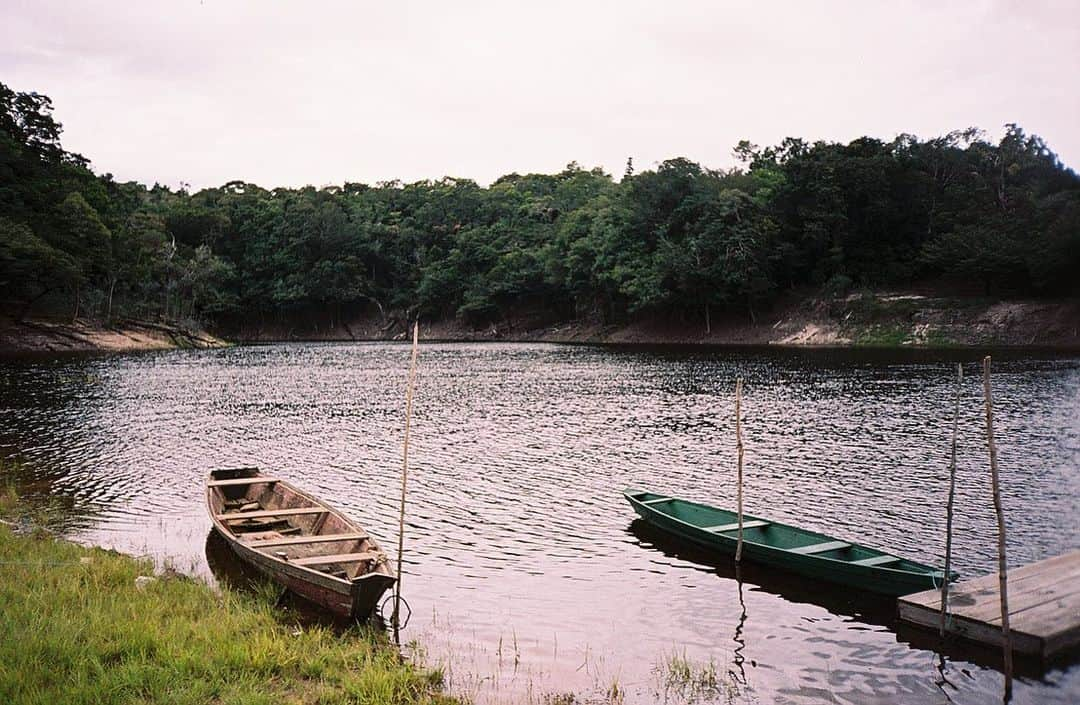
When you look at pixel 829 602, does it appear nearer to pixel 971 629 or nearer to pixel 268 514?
pixel 971 629

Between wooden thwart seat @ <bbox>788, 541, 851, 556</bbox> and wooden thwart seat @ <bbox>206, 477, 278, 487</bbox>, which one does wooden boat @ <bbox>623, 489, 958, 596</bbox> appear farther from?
wooden thwart seat @ <bbox>206, 477, 278, 487</bbox>

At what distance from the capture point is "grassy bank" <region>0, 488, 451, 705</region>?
845cm

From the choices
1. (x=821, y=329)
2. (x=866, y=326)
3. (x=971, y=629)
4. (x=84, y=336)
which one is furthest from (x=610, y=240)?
(x=971, y=629)

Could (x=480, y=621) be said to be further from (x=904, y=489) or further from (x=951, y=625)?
(x=904, y=489)

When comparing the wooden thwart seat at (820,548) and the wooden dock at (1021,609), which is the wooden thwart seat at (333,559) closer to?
the wooden thwart seat at (820,548)

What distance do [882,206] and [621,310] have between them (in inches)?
1294

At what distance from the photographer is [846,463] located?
2405 cm

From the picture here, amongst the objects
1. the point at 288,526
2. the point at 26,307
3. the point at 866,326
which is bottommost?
the point at 288,526

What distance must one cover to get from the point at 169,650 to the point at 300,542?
403cm

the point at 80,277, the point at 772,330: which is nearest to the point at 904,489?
the point at 772,330

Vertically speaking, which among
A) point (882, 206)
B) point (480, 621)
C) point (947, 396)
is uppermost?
point (882, 206)

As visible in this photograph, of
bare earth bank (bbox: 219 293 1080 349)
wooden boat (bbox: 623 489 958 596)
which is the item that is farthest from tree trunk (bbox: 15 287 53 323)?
wooden boat (bbox: 623 489 958 596)

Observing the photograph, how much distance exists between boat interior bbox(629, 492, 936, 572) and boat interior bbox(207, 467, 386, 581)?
6655 mm

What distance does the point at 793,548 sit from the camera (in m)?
15.3
